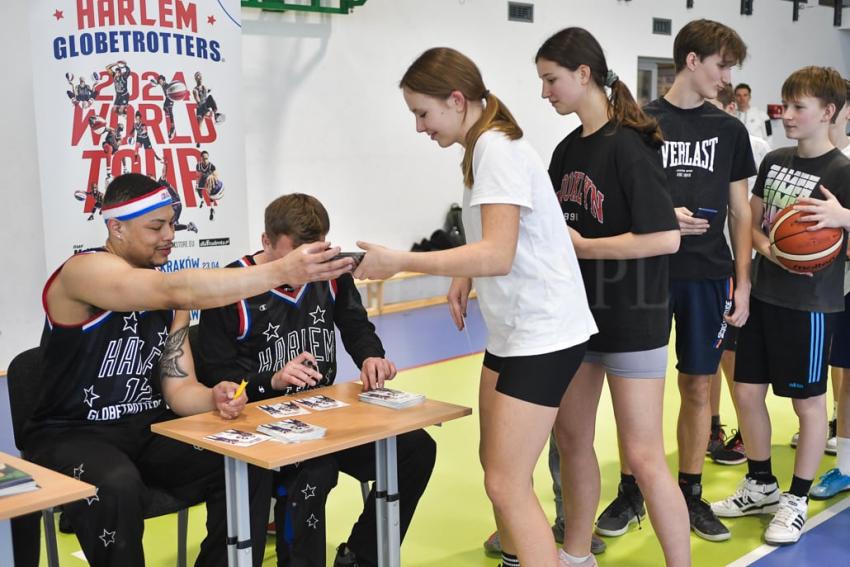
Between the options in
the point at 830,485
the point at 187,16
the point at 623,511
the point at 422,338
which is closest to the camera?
the point at 623,511

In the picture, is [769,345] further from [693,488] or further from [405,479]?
[405,479]

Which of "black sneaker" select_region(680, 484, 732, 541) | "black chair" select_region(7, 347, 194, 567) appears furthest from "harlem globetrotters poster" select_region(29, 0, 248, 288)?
"black sneaker" select_region(680, 484, 732, 541)

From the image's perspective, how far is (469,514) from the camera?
3.67 meters

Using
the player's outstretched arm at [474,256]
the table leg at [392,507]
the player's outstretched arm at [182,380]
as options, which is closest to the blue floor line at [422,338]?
the player's outstretched arm at [182,380]

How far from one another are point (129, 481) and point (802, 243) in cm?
237

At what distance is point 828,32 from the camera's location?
14.2m

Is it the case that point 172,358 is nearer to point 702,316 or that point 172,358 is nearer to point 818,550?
point 702,316

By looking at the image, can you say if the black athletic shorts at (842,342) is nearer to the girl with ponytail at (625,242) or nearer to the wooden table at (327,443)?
the girl with ponytail at (625,242)

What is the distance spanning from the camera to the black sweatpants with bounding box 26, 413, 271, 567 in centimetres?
238

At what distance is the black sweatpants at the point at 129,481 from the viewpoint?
238cm

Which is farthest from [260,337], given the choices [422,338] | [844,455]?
[422,338]

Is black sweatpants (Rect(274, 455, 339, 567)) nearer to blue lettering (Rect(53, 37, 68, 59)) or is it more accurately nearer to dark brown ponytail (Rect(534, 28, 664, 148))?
dark brown ponytail (Rect(534, 28, 664, 148))

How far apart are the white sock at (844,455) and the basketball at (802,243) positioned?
103cm

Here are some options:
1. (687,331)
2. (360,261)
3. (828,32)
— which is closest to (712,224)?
(687,331)
